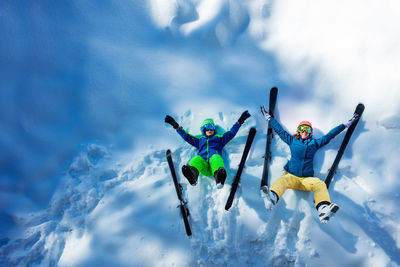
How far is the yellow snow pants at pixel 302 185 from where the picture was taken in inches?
111

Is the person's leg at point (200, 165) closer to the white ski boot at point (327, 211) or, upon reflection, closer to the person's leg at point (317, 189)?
the person's leg at point (317, 189)

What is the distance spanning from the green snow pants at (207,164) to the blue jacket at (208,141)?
0.49 ft

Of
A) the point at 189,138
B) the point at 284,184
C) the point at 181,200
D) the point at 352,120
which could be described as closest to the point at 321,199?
the point at 284,184

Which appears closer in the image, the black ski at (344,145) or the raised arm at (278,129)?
the black ski at (344,145)

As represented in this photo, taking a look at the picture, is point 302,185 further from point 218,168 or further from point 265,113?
point 265,113

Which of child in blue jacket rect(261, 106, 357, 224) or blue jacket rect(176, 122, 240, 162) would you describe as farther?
blue jacket rect(176, 122, 240, 162)

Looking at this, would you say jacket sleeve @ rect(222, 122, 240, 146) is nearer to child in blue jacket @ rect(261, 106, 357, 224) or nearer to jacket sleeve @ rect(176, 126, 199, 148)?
jacket sleeve @ rect(176, 126, 199, 148)

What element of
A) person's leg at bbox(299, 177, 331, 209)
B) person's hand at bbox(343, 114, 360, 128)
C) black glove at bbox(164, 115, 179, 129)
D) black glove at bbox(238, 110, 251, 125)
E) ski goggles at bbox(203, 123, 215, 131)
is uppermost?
black glove at bbox(164, 115, 179, 129)

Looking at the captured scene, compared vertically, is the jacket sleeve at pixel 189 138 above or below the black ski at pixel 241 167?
above

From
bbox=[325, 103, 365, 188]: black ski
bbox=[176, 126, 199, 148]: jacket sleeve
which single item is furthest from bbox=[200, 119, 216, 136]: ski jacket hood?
bbox=[325, 103, 365, 188]: black ski

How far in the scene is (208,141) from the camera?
362 centimetres

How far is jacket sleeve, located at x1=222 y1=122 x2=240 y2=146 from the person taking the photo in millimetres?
3645

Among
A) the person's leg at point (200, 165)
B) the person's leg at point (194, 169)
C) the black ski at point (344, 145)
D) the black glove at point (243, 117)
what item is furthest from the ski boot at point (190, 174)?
the black ski at point (344, 145)

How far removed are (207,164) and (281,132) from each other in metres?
1.31
